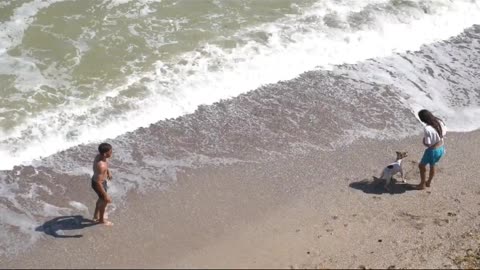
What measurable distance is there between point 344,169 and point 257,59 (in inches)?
148

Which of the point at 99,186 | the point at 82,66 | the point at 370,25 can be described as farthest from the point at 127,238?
the point at 370,25

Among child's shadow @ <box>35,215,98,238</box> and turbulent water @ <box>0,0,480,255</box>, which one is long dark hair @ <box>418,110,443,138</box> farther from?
child's shadow @ <box>35,215,98,238</box>

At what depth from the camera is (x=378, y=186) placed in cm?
954

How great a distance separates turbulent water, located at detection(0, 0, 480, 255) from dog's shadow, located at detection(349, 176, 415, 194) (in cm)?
106

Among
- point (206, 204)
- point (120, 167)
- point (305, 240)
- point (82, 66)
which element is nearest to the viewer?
point (305, 240)

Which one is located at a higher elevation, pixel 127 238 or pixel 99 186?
pixel 99 186

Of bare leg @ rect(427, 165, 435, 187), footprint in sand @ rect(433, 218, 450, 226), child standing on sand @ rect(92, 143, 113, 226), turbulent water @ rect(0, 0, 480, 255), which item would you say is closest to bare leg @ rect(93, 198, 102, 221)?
child standing on sand @ rect(92, 143, 113, 226)

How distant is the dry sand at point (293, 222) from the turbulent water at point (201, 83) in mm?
452

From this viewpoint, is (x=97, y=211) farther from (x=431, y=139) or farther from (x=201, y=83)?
(x=431, y=139)

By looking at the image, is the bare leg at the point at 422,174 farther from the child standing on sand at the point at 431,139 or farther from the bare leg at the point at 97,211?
the bare leg at the point at 97,211

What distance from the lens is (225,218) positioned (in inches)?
344

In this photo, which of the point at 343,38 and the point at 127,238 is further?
the point at 343,38

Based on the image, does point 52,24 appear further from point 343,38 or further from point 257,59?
point 343,38

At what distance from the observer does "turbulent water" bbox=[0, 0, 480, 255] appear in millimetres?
10008
